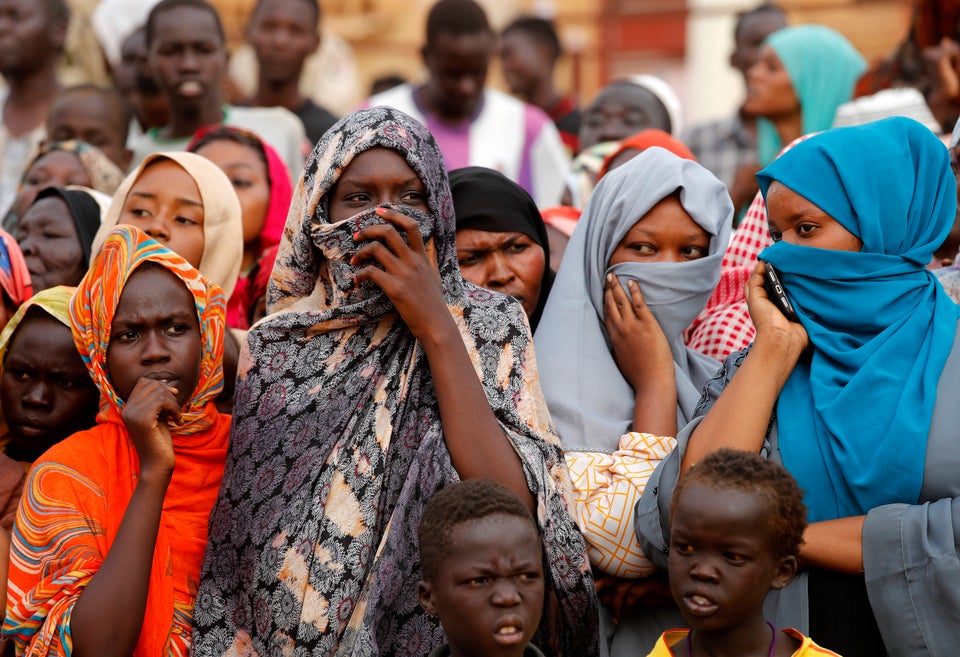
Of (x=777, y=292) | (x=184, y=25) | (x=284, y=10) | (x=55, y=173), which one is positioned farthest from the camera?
(x=284, y=10)

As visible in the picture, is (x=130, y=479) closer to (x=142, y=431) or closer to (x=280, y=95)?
(x=142, y=431)

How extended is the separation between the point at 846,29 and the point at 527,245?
11.8m

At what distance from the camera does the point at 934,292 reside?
3.79 meters

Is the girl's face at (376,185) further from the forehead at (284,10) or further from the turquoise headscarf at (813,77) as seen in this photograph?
the forehead at (284,10)

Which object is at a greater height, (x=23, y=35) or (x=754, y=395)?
(x=23, y=35)

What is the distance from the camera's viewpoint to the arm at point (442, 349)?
3730 mm

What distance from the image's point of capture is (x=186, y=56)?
7.11 meters

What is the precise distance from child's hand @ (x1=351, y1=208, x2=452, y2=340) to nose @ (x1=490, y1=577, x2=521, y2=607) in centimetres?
77

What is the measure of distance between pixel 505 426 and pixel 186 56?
397 cm

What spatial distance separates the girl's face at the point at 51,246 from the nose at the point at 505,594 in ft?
8.44

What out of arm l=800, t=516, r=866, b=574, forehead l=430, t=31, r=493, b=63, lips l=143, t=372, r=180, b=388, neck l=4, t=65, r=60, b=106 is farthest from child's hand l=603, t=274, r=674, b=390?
neck l=4, t=65, r=60, b=106

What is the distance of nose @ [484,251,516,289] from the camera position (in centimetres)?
455

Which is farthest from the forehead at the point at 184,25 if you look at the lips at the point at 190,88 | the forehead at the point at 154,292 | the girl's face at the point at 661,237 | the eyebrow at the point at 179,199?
the girl's face at the point at 661,237

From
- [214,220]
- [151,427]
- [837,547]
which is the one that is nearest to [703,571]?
[837,547]
